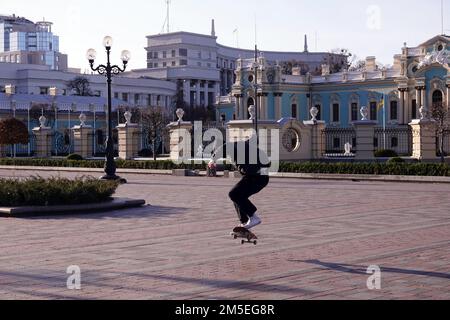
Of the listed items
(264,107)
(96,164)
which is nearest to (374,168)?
(96,164)

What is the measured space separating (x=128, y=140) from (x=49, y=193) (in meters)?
30.7

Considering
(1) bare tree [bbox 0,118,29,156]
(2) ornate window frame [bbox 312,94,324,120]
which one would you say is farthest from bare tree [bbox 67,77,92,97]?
(1) bare tree [bbox 0,118,29,156]

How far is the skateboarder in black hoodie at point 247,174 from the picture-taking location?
483 inches

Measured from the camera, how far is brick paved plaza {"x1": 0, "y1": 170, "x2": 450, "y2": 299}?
895cm

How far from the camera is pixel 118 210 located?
19406 mm

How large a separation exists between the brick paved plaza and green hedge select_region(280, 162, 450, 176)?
465 inches

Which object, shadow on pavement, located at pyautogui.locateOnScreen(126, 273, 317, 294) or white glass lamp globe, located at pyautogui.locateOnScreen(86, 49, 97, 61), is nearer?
shadow on pavement, located at pyautogui.locateOnScreen(126, 273, 317, 294)
